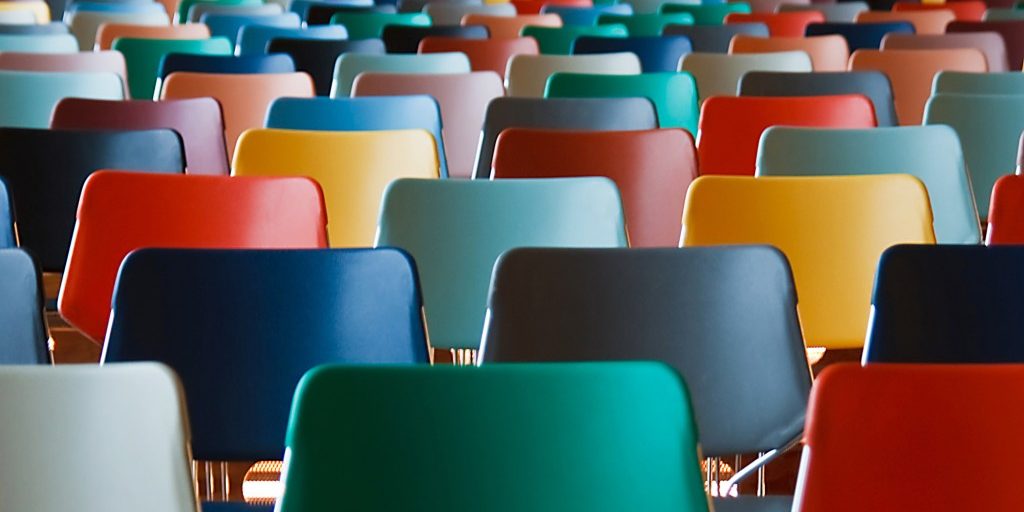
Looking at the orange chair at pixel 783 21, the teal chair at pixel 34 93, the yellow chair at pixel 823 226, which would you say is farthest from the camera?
the orange chair at pixel 783 21

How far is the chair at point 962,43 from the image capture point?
22.5ft

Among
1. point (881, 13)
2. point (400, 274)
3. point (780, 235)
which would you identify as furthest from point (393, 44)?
point (400, 274)

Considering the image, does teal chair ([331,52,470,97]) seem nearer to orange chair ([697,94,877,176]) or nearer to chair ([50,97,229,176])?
chair ([50,97,229,176])

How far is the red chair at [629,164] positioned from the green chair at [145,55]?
9.36 ft

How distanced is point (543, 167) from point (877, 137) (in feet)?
2.99

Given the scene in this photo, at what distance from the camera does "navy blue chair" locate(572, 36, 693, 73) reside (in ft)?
21.9

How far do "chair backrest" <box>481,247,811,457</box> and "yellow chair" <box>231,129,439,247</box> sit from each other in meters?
1.51

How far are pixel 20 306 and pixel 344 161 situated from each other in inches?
63.0

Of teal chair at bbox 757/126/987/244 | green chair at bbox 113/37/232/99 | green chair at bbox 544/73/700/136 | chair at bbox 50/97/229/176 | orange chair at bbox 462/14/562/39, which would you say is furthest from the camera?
orange chair at bbox 462/14/562/39

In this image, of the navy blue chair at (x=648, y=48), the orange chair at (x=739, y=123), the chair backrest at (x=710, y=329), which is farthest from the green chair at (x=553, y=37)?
the chair backrest at (x=710, y=329)

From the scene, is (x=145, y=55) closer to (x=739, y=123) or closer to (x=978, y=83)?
(x=739, y=123)

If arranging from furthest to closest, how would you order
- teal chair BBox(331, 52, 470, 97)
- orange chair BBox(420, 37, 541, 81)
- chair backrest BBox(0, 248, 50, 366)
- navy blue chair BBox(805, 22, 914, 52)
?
navy blue chair BBox(805, 22, 914, 52)
orange chair BBox(420, 37, 541, 81)
teal chair BBox(331, 52, 470, 97)
chair backrest BBox(0, 248, 50, 366)

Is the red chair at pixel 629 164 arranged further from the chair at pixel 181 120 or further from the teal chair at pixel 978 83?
the teal chair at pixel 978 83

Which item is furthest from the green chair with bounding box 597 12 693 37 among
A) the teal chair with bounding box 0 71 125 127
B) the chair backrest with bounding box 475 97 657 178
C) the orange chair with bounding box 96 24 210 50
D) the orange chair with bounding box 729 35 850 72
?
the teal chair with bounding box 0 71 125 127
